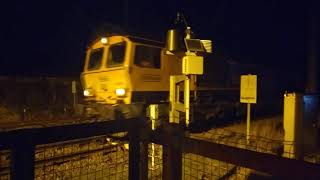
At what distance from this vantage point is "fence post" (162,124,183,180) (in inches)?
103

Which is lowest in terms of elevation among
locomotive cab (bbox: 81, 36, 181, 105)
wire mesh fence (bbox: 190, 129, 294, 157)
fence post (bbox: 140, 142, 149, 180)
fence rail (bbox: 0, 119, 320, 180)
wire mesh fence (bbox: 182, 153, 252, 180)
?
wire mesh fence (bbox: 182, 153, 252, 180)

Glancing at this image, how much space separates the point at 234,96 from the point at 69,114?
6.75 meters

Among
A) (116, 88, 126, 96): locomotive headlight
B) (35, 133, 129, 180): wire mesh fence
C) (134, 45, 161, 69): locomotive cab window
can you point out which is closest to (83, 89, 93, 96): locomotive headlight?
(116, 88, 126, 96): locomotive headlight

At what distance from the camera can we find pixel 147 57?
9.77 metres

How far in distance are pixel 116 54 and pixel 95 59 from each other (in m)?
1.08

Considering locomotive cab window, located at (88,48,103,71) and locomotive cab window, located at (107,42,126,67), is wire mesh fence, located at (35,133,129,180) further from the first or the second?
locomotive cab window, located at (88,48,103,71)

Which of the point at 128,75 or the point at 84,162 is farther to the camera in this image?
the point at 128,75

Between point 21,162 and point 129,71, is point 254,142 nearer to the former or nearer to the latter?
point 129,71

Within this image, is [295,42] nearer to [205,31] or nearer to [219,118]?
[205,31]

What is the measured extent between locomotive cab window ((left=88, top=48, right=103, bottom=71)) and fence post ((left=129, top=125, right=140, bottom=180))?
304 inches

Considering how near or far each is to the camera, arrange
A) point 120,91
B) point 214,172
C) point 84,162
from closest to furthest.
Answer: point 214,172 → point 84,162 → point 120,91

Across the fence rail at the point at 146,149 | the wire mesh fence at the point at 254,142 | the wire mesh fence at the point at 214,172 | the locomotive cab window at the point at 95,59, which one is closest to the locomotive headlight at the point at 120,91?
the locomotive cab window at the point at 95,59

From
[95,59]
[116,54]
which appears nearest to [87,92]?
[95,59]

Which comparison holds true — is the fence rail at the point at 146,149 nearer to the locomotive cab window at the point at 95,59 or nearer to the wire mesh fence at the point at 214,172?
the wire mesh fence at the point at 214,172
